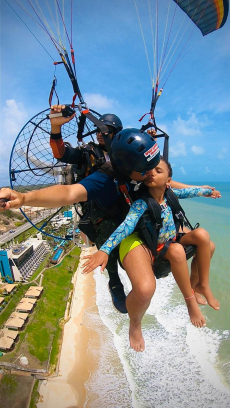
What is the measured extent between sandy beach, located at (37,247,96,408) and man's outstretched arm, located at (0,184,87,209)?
36.1 ft

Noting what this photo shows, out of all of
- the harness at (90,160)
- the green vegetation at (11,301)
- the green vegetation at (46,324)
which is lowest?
the green vegetation at (46,324)

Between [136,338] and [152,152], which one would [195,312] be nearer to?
[136,338]

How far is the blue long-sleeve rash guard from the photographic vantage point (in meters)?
2.28

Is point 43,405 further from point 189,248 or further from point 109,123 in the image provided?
point 109,123

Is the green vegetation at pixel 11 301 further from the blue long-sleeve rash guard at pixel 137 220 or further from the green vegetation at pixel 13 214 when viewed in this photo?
the green vegetation at pixel 13 214

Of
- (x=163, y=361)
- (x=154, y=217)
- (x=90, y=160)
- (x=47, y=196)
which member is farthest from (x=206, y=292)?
(x=163, y=361)

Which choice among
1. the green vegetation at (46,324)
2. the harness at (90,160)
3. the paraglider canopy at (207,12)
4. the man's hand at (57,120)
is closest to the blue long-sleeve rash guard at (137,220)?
the harness at (90,160)

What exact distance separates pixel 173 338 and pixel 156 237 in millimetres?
12520

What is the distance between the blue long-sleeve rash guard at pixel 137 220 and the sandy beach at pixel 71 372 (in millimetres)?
10511

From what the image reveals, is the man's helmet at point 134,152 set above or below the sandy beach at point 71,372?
above

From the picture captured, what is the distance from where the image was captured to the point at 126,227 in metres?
2.34

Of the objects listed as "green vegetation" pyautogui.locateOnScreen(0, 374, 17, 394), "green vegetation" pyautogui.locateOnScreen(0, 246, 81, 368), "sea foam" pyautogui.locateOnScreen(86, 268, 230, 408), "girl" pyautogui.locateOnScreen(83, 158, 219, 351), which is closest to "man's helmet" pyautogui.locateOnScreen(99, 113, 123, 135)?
"girl" pyautogui.locateOnScreen(83, 158, 219, 351)

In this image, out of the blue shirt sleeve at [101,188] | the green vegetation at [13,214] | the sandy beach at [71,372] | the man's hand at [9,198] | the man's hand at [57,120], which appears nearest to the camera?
the man's hand at [9,198]

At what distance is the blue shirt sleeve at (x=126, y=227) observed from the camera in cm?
225
